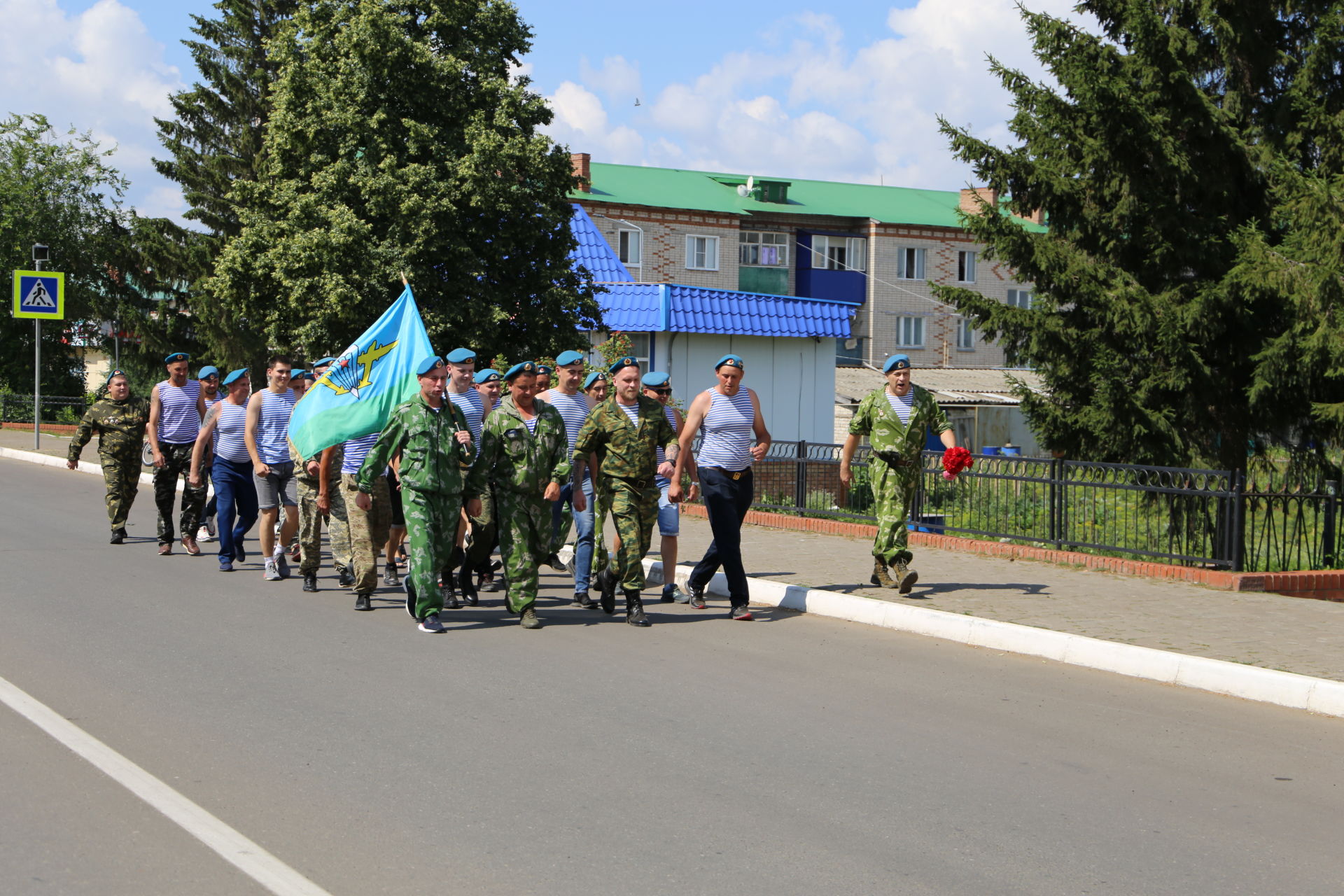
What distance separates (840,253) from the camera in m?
58.6

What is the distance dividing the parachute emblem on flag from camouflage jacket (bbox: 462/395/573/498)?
1421 millimetres

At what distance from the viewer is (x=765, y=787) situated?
18.1 ft

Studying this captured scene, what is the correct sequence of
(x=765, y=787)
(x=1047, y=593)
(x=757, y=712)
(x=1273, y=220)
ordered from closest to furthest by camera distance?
(x=765, y=787), (x=757, y=712), (x=1047, y=593), (x=1273, y=220)

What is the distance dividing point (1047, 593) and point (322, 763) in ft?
22.5

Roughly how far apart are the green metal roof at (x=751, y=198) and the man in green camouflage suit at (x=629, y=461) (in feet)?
137

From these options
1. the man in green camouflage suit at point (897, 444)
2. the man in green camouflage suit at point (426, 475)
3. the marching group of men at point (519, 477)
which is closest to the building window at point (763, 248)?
the marching group of men at point (519, 477)

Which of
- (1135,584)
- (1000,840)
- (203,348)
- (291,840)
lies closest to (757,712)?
(1000,840)

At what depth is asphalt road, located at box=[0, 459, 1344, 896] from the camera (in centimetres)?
455

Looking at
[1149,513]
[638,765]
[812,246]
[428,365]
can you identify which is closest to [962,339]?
[812,246]

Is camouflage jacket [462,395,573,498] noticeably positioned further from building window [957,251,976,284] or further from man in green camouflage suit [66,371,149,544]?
building window [957,251,976,284]

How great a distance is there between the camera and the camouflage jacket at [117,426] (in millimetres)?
13805

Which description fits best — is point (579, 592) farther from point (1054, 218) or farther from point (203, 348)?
point (203, 348)

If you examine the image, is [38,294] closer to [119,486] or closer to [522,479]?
[119,486]

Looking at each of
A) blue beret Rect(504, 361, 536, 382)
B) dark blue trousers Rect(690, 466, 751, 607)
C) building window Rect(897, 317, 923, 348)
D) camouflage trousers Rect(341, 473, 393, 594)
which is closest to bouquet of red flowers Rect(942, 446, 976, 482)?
dark blue trousers Rect(690, 466, 751, 607)
